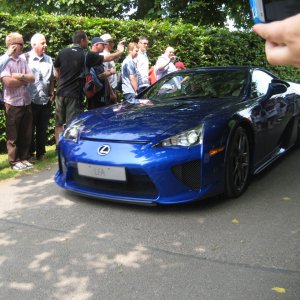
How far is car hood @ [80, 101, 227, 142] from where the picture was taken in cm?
421

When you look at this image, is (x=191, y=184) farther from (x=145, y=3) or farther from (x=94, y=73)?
(x=145, y=3)

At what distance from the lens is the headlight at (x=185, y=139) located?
405 centimetres

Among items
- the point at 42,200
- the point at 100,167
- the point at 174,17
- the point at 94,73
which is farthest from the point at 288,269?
the point at 174,17

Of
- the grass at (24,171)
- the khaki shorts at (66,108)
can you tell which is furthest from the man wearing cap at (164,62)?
the grass at (24,171)

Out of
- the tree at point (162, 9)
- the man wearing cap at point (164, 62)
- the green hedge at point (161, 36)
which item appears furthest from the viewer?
→ the tree at point (162, 9)

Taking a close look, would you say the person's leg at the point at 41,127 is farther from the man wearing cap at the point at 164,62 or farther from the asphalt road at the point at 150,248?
the man wearing cap at the point at 164,62

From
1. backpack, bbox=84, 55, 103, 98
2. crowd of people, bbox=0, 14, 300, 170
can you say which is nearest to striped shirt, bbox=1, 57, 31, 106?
crowd of people, bbox=0, 14, 300, 170

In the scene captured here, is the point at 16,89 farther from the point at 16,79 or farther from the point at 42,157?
the point at 42,157

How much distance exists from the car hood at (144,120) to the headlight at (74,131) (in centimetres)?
7

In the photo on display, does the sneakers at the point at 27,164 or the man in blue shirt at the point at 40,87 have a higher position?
the man in blue shirt at the point at 40,87

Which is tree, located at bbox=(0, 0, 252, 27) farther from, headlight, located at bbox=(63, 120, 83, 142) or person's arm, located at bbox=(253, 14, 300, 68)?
person's arm, located at bbox=(253, 14, 300, 68)

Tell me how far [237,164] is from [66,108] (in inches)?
129

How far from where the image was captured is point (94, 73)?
7.15 m

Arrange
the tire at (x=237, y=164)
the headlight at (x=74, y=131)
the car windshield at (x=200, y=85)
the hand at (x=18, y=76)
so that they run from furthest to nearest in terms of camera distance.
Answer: the hand at (x=18, y=76) → the car windshield at (x=200, y=85) → the headlight at (x=74, y=131) → the tire at (x=237, y=164)
